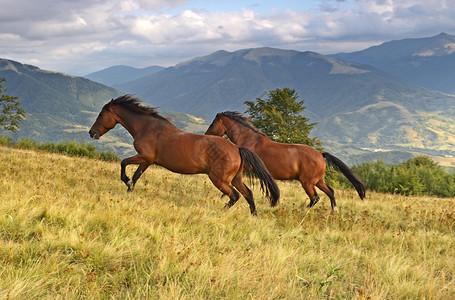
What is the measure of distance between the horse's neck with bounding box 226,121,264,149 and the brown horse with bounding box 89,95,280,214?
6.07 feet

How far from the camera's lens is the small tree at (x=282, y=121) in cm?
3680

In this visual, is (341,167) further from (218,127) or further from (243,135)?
(218,127)

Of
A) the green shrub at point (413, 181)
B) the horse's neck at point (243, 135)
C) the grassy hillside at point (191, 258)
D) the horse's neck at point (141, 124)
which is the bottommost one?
the green shrub at point (413, 181)

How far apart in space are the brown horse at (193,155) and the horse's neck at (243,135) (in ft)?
6.07

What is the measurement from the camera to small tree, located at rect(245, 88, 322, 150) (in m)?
36.8

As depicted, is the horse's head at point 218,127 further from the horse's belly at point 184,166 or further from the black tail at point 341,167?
the black tail at point 341,167

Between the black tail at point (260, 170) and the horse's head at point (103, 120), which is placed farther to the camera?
the horse's head at point (103, 120)

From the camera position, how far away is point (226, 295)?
12.0 ft

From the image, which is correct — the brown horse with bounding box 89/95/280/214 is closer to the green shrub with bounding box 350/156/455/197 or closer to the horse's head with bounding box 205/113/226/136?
the horse's head with bounding box 205/113/226/136

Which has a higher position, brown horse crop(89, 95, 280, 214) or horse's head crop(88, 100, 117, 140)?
horse's head crop(88, 100, 117, 140)

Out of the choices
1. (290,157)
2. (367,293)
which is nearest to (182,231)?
(367,293)

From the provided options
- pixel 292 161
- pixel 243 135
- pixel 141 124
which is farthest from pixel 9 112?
pixel 292 161

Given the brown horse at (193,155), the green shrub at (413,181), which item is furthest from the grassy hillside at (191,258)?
the green shrub at (413,181)

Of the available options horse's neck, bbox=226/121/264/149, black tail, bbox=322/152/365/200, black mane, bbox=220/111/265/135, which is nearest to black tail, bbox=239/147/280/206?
horse's neck, bbox=226/121/264/149
